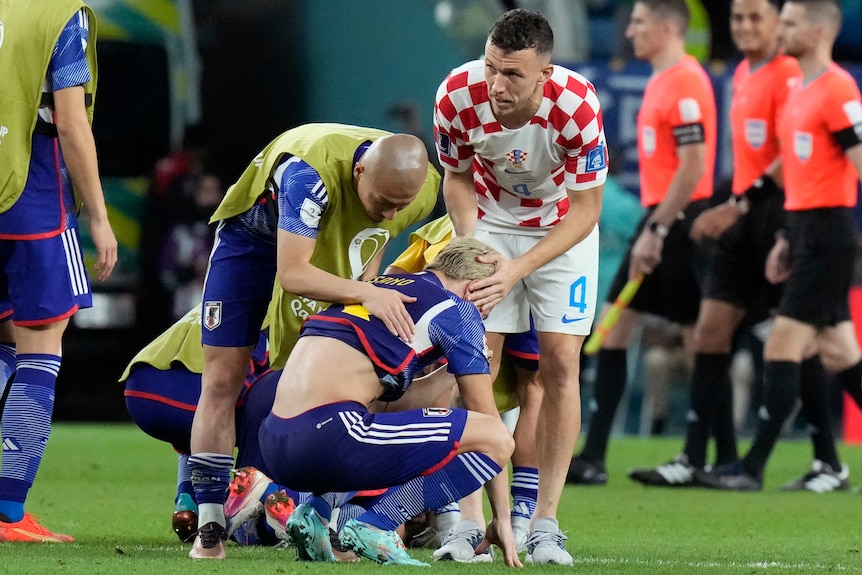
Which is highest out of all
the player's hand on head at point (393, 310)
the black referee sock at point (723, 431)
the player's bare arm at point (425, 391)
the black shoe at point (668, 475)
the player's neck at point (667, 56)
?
the player's neck at point (667, 56)

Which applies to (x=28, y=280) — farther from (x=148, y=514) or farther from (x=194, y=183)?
(x=194, y=183)

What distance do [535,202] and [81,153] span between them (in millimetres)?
1569

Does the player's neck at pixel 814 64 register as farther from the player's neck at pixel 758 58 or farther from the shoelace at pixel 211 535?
the shoelace at pixel 211 535

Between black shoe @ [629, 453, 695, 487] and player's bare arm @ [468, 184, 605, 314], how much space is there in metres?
2.99

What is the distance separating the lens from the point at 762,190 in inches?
310

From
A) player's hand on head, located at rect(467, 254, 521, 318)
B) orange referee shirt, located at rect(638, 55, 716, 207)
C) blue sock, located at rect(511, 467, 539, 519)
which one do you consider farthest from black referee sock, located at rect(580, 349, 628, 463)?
player's hand on head, located at rect(467, 254, 521, 318)

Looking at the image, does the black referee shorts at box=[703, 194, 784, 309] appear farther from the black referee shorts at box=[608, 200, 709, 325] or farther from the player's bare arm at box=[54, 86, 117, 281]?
the player's bare arm at box=[54, 86, 117, 281]

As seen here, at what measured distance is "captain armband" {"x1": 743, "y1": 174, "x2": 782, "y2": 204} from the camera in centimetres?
787

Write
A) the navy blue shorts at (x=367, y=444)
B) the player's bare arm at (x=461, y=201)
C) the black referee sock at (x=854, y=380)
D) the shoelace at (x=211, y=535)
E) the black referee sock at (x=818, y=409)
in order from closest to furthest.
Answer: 1. the navy blue shorts at (x=367, y=444)
2. the shoelace at (x=211, y=535)
3. the player's bare arm at (x=461, y=201)
4. the black referee sock at (x=818, y=409)
5. the black referee sock at (x=854, y=380)

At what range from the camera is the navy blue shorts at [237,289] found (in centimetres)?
494

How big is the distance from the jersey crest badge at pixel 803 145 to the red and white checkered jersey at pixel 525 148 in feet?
8.60

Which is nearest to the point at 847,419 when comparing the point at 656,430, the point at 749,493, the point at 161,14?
the point at 656,430

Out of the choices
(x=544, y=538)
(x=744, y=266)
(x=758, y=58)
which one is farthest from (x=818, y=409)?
(x=544, y=538)

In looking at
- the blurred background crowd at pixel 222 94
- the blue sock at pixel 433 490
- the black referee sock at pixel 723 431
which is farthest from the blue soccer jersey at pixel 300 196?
the blurred background crowd at pixel 222 94
